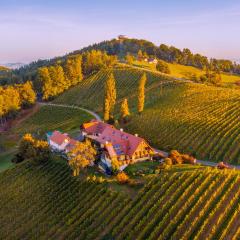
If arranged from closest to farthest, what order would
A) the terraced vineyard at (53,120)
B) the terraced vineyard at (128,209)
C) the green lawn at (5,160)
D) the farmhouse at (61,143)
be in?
the terraced vineyard at (128,209) → the farmhouse at (61,143) → the green lawn at (5,160) → the terraced vineyard at (53,120)

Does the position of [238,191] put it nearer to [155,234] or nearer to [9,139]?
[155,234]

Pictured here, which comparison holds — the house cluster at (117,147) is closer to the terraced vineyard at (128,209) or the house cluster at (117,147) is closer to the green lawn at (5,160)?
the terraced vineyard at (128,209)

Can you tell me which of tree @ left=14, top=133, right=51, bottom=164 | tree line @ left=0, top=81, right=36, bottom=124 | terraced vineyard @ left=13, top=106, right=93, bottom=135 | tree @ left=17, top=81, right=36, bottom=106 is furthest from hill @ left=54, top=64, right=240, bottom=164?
tree @ left=14, top=133, right=51, bottom=164

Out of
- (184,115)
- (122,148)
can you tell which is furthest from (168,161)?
(184,115)

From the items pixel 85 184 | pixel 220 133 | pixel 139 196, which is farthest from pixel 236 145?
pixel 85 184

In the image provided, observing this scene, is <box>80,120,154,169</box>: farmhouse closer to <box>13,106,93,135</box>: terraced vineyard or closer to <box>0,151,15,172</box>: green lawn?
<box>0,151,15,172</box>: green lawn

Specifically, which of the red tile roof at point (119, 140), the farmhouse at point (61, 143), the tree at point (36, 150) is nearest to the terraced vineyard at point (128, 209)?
the tree at point (36, 150)
